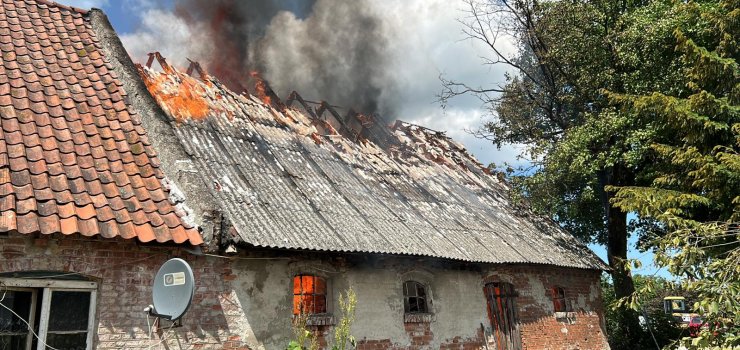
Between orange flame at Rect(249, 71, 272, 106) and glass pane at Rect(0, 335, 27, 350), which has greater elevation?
orange flame at Rect(249, 71, 272, 106)

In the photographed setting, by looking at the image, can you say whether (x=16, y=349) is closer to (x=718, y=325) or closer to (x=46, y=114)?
(x=46, y=114)

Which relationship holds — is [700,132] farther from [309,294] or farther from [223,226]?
[223,226]

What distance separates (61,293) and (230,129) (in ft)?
16.5

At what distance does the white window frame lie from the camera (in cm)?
560

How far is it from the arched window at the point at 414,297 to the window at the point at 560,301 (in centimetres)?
434

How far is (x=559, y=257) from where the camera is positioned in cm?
1205

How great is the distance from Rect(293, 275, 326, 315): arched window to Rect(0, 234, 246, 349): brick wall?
1.23 m

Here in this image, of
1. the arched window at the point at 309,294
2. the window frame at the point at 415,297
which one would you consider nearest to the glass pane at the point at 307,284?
the arched window at the point at 309,294

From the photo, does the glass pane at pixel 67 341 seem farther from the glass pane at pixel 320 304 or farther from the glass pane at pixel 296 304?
the glass pane at pixel 320 304

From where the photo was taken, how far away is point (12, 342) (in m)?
5.57

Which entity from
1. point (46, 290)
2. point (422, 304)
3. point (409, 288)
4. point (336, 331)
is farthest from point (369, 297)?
point (46, 290)

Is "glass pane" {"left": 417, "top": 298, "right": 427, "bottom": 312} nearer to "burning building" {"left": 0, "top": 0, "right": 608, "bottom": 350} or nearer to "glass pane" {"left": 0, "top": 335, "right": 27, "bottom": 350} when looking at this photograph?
"burning building" {"left": 0, "top": 0, "right": 608, "bottom": 350}

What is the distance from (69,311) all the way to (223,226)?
6.12 ft

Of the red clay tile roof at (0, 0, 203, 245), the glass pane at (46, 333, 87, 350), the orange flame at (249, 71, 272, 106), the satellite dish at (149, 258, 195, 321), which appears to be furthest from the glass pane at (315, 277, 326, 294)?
the orange flame at (249, 71, 272, 106)
